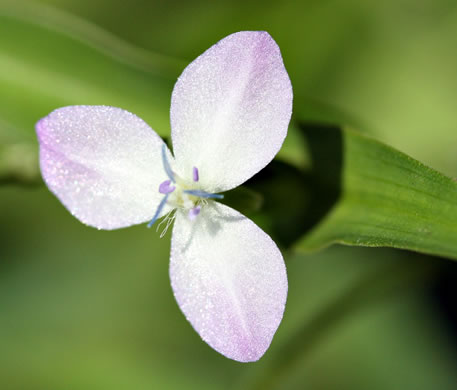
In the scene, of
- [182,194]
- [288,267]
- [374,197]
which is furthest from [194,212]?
[288,267]

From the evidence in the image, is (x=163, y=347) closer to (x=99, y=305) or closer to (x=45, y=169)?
(x=99, y=305)

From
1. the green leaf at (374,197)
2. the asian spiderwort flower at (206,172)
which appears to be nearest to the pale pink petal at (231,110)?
the asian spiderwort flower at (206,172)

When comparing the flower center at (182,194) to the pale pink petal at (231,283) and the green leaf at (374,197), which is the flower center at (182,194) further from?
the green leaf at (374,197)

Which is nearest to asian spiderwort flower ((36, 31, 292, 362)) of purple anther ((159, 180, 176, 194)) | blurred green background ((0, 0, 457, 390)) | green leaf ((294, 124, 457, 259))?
purple anther ((159, 180, 176, 194))

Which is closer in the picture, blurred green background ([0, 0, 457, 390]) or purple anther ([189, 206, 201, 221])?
purple anther ([189, 206, 201, 221])

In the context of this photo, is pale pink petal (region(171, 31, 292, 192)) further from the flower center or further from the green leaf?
the green leaf

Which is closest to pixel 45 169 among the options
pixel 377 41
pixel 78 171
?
pixel 78 171
